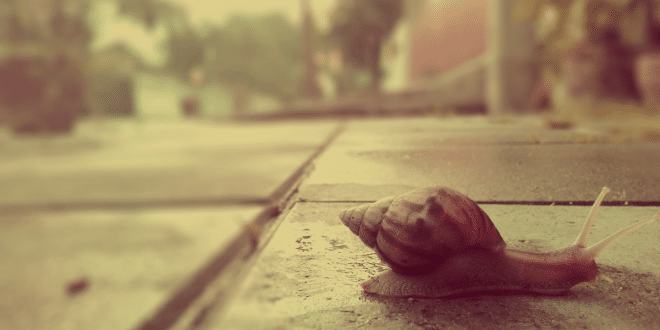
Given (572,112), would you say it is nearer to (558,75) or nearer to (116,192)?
(558,75)

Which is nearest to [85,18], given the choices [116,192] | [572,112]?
[116,192]

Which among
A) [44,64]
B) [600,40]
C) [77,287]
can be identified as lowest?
[77,287]

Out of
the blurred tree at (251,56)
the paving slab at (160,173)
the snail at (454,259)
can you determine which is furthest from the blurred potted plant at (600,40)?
the blurred tree at (251,56)

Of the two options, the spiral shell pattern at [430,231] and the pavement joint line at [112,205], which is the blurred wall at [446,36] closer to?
the pavement joint line at [112,205]

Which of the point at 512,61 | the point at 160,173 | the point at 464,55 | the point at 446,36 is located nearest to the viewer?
the point at 160,173

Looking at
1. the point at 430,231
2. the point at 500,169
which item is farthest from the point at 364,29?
the point at 430,231

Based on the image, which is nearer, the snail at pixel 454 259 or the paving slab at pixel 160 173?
the snail at pixel 454 259

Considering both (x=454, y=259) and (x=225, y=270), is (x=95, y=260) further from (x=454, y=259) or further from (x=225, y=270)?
(x=454, y=259)
